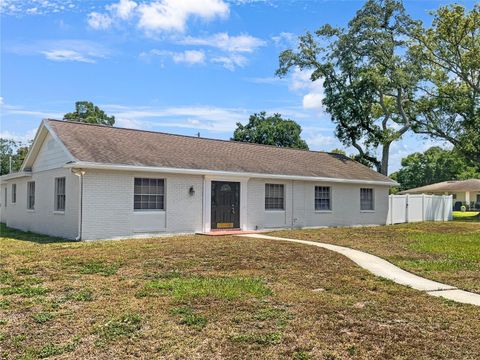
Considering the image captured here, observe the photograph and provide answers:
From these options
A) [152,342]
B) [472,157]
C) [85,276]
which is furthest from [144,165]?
[472,157]

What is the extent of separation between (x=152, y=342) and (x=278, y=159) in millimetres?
18452

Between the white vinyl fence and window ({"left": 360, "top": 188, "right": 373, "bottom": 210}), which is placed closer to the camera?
window ({"left": 360, "top": 188, "right": 373, "bottom": 210})

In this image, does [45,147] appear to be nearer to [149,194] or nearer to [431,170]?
[149,194]

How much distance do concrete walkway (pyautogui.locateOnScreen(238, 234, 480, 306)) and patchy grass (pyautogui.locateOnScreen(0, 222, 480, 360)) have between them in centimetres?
34

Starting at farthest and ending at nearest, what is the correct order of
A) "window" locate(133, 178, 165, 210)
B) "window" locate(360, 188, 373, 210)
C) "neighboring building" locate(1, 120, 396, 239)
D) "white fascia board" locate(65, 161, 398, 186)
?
"window" locate(360, 188, 373, 210)
"window" locate(133, 178, 165, 210)
"neighboring building" locate(1, 120, 396, 239)
"white fascia board" locate(65, 161, 398, 186)

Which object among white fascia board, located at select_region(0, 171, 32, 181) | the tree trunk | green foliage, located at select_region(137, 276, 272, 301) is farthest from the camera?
the tree trunk

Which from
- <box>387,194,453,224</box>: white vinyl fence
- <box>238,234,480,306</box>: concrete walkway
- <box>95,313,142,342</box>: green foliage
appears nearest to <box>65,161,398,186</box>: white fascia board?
<box>387,194,453,224</box>: white vinyl fence

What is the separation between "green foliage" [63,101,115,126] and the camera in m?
54.8

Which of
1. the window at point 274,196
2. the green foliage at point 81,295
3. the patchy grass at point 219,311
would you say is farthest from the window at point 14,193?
the green foliage at point 81,295

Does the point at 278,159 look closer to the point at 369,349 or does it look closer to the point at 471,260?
the point at 471,260

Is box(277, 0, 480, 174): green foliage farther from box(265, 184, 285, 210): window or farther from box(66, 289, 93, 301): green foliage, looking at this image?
box(66, 289, 93, 301): green foliage

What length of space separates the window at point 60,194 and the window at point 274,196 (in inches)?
331

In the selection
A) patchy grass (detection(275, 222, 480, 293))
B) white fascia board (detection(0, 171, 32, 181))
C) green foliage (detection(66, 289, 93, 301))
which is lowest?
green foliage (detection(66, 289, 93, 301))

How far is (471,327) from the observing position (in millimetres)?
5918
